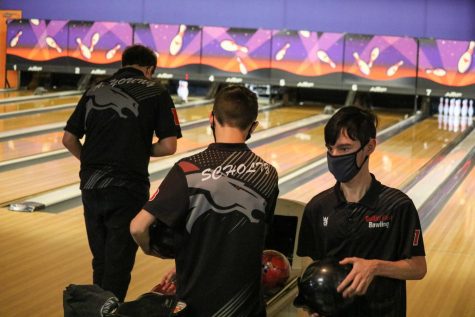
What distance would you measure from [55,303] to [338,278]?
218cm

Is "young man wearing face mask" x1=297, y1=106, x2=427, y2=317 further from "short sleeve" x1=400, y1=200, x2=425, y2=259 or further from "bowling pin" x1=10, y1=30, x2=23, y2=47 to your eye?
"bowling pin" x1=10, y1=30, x2=23, y2=47

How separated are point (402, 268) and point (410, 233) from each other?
11 centimetres

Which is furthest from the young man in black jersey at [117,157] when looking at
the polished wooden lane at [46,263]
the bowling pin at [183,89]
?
the bowling pin at [183,89]

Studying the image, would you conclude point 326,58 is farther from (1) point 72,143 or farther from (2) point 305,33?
(1) point 72,143

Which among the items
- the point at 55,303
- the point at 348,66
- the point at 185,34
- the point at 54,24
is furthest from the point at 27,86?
the point at 55,303

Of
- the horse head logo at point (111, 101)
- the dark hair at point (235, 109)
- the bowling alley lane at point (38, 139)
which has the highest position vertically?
the dark hair at point (235, 109)

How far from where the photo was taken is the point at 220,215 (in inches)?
84.1

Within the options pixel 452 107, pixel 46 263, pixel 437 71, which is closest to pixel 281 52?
pixel 437 71

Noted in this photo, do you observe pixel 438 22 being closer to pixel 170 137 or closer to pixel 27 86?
pixel 27 86

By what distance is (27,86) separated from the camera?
14.6 m

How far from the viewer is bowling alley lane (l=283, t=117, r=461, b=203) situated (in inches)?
273

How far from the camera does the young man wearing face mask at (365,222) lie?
2.21 metres

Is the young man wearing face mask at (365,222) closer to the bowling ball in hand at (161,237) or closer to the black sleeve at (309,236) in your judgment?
the black sleeve at (309,236)

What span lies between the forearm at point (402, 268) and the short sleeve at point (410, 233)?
0.08ft
